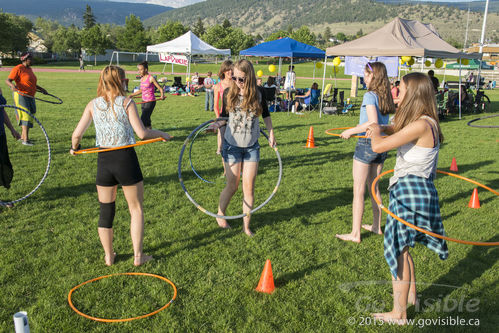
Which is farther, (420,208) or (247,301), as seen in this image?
(247,301)

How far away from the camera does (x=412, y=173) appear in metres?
3.33

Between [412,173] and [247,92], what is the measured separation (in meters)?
2.13

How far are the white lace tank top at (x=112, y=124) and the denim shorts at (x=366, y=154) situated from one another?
2.72 m

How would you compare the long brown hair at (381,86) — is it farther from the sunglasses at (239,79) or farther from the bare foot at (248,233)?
the bare foot at (248,233)

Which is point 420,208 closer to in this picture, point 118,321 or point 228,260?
point 228,260

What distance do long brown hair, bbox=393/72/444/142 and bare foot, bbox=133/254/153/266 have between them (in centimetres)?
310

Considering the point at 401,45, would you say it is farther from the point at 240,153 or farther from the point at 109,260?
the point at 109,260

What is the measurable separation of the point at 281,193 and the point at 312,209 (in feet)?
2.80

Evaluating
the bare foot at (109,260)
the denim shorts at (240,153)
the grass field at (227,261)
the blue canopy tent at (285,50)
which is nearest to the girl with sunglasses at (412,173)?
the grass field at (227,261)

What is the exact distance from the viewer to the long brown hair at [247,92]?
4.56 metres

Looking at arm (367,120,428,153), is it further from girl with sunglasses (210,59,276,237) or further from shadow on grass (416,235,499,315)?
girl with sunglasses (210,59,276,237)

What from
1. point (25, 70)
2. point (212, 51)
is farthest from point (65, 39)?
point (25, 70)

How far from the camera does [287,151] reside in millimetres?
10414

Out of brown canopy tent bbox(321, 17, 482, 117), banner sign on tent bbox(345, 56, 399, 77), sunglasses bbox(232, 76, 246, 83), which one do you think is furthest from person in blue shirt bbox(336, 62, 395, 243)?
banner sign on tent bbox(345, 56, 399, 77)
